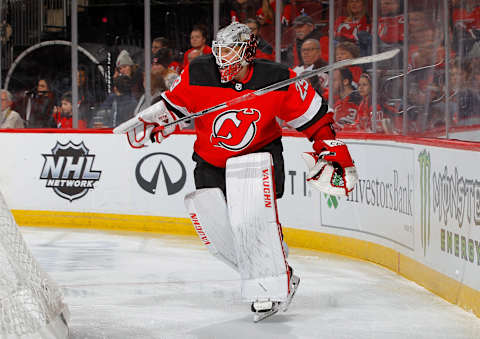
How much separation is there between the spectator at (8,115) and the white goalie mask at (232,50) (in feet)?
15.6

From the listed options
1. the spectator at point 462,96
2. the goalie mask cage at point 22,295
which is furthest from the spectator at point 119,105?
the goalie mask cage at point 22,295

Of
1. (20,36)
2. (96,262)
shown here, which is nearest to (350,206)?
(96,262)

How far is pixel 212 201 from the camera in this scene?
12.4 feet

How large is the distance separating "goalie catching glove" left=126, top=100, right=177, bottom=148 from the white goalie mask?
1.27ft

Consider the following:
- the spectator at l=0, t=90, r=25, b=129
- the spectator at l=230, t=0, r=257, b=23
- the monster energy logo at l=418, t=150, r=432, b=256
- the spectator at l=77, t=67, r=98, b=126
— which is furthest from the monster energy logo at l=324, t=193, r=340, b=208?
the spectator at l=0, t=90, r=25, b=129

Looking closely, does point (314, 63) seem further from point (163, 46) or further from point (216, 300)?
point (216, 300)

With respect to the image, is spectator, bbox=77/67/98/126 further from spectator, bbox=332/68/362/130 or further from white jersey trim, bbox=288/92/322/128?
white jersey trim, bbox=288/92/322/128

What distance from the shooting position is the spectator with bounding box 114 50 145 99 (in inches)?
308

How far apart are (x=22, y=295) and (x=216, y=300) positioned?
1.65 metres

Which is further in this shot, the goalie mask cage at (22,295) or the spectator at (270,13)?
the spectator at (270,13)

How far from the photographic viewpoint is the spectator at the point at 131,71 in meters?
7.83

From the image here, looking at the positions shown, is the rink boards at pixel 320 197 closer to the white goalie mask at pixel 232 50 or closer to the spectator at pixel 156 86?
the spectator at pixel 156 86

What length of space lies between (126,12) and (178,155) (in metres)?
1.51

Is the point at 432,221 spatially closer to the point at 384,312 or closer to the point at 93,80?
the point at 384,312
